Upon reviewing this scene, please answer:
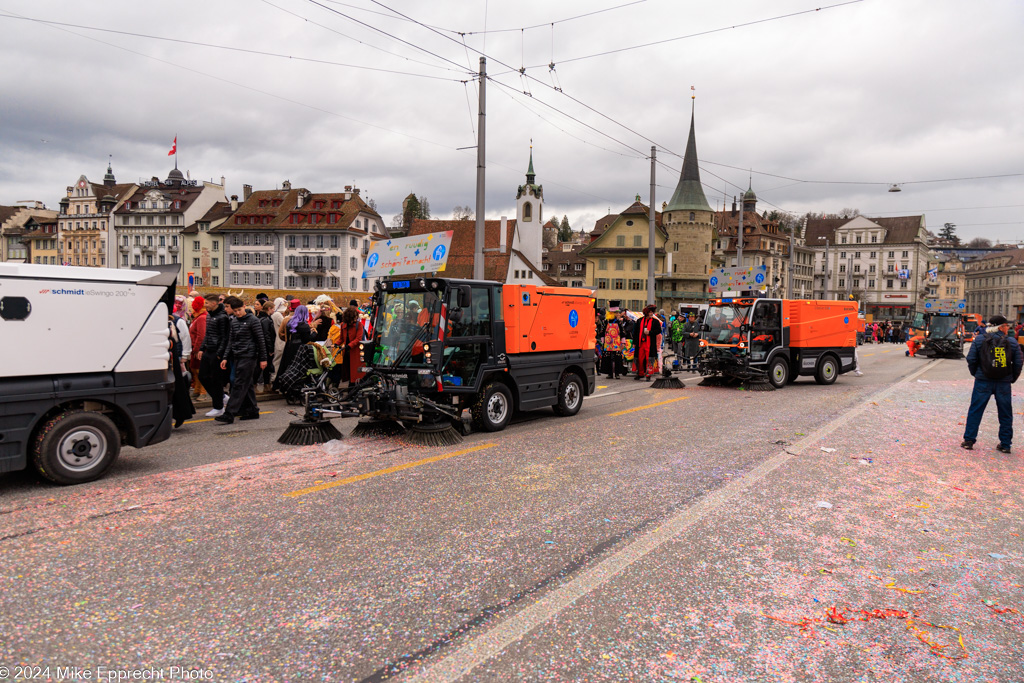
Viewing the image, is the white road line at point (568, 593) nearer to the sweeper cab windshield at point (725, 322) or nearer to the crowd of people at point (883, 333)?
the sweeper cab windshield at point (725, 322)

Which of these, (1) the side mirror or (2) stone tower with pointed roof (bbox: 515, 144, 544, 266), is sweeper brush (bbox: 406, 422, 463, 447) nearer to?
(1) the side mirror

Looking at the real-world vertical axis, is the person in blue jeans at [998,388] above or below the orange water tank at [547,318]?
below

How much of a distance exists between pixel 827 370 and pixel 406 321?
1321cm

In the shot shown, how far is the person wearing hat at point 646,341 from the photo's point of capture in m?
18.1

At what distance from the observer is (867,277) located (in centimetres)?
10688

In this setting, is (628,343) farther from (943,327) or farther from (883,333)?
(883,333)

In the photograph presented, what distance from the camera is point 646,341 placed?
18.1 m

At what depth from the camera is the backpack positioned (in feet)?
28.2

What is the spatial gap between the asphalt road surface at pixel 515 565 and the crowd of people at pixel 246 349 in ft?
6.29

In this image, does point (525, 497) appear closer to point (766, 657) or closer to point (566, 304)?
point (766, 657)

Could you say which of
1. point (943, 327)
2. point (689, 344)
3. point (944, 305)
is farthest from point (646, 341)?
point (944, 305)

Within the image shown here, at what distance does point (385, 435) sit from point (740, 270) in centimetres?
2024

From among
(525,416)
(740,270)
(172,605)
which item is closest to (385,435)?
(525,416)

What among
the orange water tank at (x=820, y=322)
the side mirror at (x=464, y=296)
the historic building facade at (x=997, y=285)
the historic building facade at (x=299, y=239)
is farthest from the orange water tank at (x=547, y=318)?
the historic building facade at (x=997, y=285)
